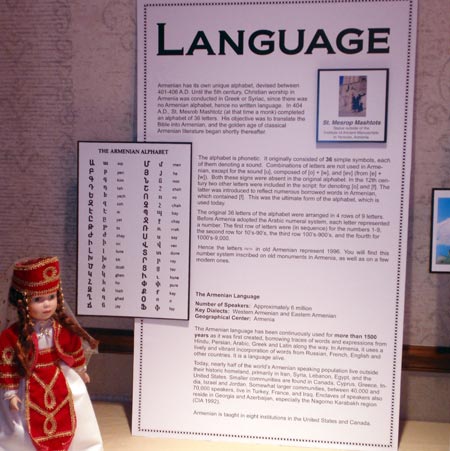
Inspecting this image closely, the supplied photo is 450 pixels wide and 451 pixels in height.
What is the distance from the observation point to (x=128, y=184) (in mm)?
1444

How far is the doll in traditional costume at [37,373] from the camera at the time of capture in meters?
1.22

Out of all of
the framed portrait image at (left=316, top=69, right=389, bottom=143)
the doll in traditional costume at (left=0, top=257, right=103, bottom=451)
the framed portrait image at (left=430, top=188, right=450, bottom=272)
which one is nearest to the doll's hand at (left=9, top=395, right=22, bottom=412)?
the doll in traditional costume at (left=0, top=257, right=103, bottom=451)

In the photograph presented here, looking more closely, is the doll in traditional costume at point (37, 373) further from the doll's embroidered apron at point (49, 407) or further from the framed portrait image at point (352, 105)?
the framed portrait image at point (352, 105)

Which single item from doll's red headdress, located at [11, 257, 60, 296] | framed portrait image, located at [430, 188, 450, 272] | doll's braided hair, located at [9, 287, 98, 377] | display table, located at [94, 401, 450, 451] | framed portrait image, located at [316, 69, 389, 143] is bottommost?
display table, located at [94, 401, 450, 451]

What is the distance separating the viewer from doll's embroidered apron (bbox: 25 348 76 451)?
1.23 meters

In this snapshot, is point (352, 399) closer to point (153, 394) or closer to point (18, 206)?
point (153, 394)

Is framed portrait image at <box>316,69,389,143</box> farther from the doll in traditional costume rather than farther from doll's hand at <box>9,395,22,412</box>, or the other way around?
doll's hand at <box>9,395,22,412</box>

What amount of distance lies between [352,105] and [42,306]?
2.93 ft

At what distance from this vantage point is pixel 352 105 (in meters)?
1.36

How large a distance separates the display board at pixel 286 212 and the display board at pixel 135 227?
40 millimetres

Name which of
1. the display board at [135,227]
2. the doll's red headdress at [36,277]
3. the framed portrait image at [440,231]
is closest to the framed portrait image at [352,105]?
the framed portrait image at [440,231]

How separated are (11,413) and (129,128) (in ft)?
2.57

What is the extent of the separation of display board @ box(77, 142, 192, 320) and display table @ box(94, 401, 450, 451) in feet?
1.05

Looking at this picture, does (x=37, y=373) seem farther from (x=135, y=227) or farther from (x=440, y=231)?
(x=440, y=231)
